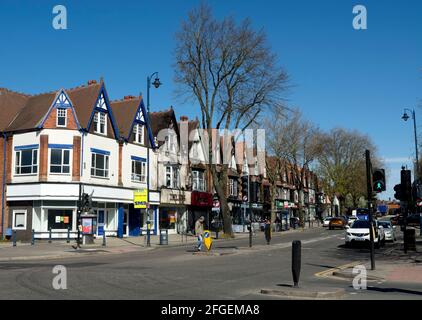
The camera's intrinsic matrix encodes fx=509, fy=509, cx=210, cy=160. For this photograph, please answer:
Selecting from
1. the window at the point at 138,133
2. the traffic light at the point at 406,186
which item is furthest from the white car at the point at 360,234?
the window at the point at 138,133

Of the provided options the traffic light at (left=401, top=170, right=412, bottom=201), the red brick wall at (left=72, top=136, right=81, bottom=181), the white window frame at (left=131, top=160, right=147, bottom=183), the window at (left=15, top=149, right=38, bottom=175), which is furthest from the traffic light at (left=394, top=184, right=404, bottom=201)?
the white window frame at (left=131, top=160, right=147, bottom=183)

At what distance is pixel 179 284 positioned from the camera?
44.7 feet

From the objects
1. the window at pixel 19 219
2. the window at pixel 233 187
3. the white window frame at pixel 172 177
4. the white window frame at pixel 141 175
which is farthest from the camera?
the window at pixel 233 187

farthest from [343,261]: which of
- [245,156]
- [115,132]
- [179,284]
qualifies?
[245,156]

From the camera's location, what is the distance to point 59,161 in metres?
36.5

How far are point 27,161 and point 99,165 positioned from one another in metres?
5.26

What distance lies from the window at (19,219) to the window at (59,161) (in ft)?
12.6

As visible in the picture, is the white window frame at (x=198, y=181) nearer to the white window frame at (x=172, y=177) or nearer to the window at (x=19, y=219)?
the white window frame at (x=172, y=177)

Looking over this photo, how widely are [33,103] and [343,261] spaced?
28.1 metres

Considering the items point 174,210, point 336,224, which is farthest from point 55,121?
point 336,224

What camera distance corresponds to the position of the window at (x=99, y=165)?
126ft

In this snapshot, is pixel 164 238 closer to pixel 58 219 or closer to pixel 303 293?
pixel 58 219

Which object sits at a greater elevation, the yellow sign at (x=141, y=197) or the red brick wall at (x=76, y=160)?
the red brick wall at (x=76, y=160)
